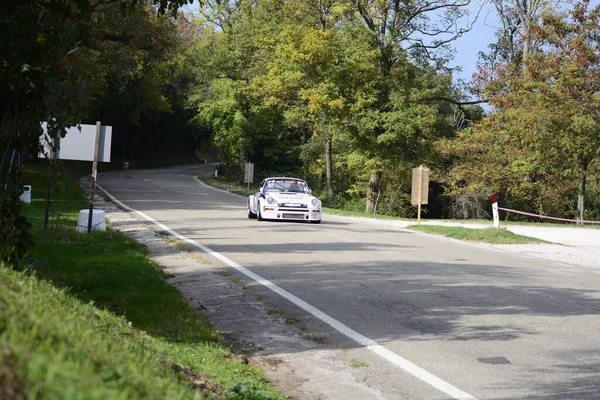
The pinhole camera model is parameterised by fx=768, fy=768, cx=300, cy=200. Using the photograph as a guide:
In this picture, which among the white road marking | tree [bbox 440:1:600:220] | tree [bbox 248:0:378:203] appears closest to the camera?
the white road marking

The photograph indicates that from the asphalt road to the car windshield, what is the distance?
638cm

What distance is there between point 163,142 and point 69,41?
80.0m

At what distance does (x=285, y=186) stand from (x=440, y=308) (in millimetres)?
16129

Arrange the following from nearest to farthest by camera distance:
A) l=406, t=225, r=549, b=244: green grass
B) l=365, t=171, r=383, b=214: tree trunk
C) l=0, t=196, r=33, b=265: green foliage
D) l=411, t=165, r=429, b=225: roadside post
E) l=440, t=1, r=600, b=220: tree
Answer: l=0, t=196, r=33, b=265: green foliage, l=406, t=225, r=549, b=244: green grass, l=411, t=165, r=429, b=225: roadside post, l=440, t=1, r=600, b=220: tree, l=365, t=171, r=383, b=214: tree trunk

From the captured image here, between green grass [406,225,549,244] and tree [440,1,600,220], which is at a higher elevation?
tree [440,1,600,220]

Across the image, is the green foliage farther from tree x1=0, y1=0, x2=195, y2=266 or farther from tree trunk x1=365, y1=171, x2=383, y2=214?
tree trunk x1=365, y1=171, x2=383, y2=214

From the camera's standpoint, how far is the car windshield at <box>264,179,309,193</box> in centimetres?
2464

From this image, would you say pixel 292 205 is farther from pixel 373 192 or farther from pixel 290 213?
pixel 373 192

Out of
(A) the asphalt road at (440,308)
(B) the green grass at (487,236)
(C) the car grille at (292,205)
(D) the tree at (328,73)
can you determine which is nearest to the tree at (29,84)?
(A) the asphalt road at (440,308)

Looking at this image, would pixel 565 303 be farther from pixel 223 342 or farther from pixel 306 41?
pixel 306 41

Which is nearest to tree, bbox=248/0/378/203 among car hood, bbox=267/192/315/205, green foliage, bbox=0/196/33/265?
car hood, bbox=267/192/315/205

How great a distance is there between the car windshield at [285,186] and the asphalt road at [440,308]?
638 cm

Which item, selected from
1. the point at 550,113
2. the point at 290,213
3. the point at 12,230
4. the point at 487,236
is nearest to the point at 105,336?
the point at 12,230

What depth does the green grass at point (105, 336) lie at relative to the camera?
98.2 inches
